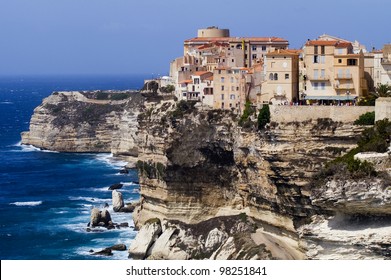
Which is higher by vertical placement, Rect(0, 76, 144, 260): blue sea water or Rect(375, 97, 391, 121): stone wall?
Rect(375, 97, 391, 121): stone wall

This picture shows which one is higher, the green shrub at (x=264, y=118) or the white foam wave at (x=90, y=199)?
the green shrub at (x=264, y=118)

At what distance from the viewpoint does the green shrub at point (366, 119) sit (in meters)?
50.8

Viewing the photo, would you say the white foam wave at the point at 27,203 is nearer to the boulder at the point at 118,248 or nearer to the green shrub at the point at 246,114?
the boulder at the point at 118,248

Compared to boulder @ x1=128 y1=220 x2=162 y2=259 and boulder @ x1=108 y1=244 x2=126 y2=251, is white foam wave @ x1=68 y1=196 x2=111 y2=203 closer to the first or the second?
boulder @ x1=108 y1=244 x2=126 y2=251

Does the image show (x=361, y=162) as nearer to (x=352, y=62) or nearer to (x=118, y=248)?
(x=352, y=62)

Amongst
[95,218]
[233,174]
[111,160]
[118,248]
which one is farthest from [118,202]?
[111,160]

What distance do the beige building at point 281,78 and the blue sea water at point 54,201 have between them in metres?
12.5

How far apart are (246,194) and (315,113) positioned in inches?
293

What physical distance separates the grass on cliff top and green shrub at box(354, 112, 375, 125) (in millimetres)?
1062

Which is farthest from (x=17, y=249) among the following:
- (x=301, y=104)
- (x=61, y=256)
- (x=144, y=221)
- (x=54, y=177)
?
(x=54, y=177)

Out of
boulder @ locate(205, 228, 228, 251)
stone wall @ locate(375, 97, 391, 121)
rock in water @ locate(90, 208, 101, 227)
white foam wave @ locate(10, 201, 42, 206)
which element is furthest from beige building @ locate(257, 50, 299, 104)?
white foam wave @ locate(10, 201, 42, 206)

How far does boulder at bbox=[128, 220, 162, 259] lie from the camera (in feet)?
190

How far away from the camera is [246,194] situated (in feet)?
190

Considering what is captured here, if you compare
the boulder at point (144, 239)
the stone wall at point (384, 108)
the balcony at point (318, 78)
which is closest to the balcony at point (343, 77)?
the balcony at point (318, 78)
